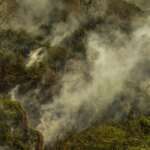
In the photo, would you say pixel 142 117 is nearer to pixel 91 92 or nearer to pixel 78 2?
pixel 91 92

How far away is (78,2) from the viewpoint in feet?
181

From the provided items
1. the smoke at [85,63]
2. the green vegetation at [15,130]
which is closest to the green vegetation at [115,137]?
the smoke at [85,63]

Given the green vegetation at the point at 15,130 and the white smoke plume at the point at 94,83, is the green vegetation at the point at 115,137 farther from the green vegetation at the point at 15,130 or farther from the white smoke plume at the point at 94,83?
the green vegetation at the point at 15,130

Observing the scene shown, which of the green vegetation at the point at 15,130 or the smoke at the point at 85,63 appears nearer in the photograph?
the green vegetation at the point at 15,130

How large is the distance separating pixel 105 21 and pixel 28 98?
14.8m

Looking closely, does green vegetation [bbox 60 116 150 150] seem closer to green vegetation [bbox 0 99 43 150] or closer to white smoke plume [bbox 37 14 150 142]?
white smoke plume [bbox 37 14 150 142]

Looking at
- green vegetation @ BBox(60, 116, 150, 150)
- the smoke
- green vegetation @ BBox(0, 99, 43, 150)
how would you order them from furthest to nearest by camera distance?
the smoke
green vegetation @ BBox(60, 116, 150, 150)
green vegetation @ BBox(0, 99, 43, 150)

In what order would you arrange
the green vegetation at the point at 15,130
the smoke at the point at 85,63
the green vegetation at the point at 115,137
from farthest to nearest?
the smoke at the point at 85,63
the green vegetation at the point at 115,137
the green vegetation at the point at 15,130

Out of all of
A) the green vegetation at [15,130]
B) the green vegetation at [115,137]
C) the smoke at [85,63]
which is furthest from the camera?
the smoke at [85,63]

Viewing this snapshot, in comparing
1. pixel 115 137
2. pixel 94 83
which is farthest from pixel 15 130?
pixel 94 83

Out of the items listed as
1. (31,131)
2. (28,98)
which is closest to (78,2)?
(28,98)

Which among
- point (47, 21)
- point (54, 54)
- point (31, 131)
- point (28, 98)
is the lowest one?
point (31, 131)

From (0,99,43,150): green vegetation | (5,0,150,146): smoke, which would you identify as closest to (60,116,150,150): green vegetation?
(5,0,150,146): smoke

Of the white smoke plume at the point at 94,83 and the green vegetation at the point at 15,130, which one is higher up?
the white smoke plume at the point at 94,83
